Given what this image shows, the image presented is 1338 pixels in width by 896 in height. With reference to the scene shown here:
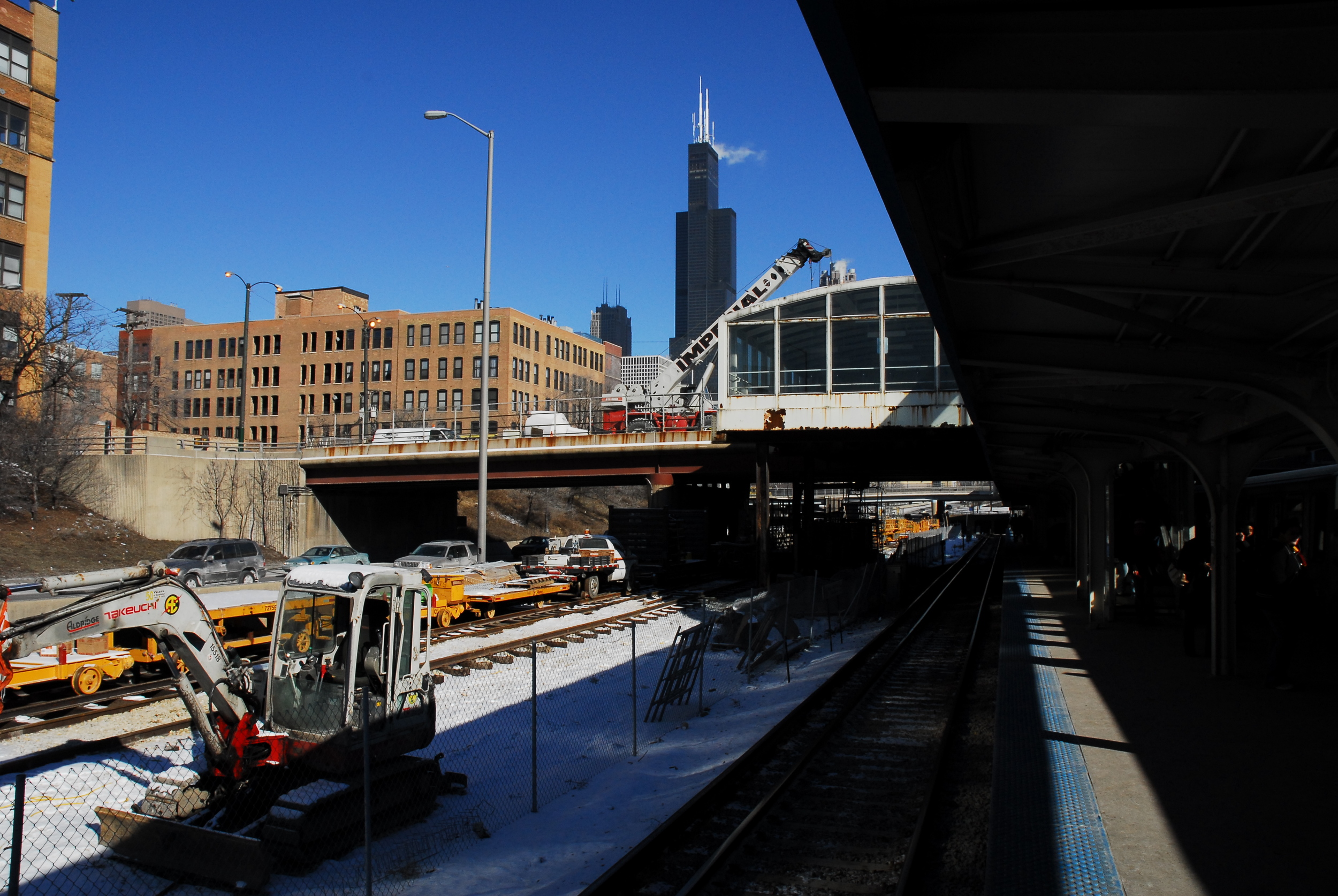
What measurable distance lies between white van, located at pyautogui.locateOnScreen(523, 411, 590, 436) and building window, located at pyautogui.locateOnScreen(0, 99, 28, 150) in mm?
25628

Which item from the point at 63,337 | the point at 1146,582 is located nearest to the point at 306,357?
the point at 63,337

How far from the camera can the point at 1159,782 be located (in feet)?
24.1

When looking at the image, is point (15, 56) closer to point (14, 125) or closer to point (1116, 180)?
point (14, 125)

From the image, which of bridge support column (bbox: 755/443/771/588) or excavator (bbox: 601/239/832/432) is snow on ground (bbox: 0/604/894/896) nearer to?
bridge support column (bbox: 755/443/771/588)

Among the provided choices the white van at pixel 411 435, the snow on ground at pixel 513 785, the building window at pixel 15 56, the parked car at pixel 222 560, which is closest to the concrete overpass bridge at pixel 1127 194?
the snow on ground at pixel 513 785

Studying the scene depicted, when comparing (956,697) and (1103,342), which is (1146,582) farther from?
(1103,342)

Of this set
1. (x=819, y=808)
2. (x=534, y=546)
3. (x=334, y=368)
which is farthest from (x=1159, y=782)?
(x=334, y=368)

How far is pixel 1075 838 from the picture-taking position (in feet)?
20.2

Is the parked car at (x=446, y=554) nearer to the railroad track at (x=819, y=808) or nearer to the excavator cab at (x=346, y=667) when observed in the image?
the railroad track at (x=819, y=808)

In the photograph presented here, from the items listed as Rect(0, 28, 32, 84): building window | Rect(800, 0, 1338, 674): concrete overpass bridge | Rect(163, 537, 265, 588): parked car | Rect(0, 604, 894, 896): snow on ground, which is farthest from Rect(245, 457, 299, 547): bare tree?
Rect(800, 0, 1338, 674): concrete overpass bridge

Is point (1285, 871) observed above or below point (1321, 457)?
below

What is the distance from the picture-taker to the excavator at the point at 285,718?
23.4 feet

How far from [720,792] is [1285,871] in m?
4.59

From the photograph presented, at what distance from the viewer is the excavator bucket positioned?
6.91m
